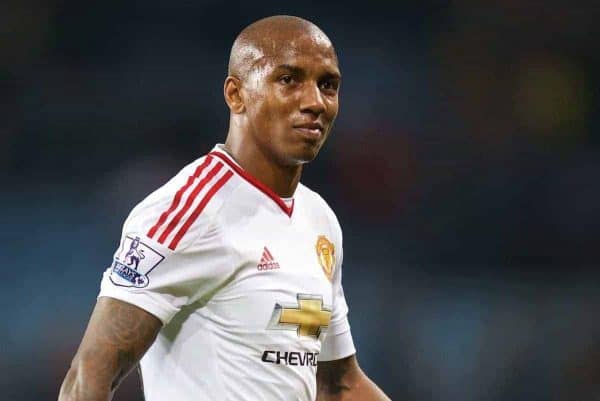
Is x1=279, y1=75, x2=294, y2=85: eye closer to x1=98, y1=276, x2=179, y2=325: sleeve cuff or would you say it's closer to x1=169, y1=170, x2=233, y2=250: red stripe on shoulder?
x1=169, y1=170, x2=233, y2=250: red stripe on shoulder

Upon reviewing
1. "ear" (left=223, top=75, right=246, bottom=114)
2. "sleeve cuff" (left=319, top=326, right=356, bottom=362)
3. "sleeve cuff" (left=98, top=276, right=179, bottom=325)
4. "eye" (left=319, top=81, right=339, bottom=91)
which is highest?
"eye" (left=319, top=81, right=339, bottom=91)

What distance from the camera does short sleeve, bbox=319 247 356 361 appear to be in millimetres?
2949

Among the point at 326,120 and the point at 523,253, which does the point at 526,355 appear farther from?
the point at 326,120

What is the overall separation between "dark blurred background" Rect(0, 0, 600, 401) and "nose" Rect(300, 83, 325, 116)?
10.8ft

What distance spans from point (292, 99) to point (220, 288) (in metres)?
0.52

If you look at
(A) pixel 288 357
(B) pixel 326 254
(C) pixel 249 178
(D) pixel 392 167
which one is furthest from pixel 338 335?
(D) pixel 392 167

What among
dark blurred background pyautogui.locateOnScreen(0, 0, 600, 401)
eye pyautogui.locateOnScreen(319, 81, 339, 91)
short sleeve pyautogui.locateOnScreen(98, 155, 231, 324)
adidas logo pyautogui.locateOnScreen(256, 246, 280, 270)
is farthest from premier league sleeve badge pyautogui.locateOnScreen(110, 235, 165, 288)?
dark blurred background pyautogui.locateOnScreen(0, 0, 600, 401)

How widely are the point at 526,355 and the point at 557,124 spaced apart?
66.0 inches

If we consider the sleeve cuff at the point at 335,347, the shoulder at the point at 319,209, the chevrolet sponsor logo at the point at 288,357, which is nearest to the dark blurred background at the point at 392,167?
the sleeve cuff at the point at 335,347

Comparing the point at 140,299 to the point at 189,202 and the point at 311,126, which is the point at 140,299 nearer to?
the point at 189,202

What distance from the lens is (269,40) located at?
101 inches

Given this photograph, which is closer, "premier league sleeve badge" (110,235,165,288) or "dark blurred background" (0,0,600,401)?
"premier league sleeve badge" (110,235,165,288)

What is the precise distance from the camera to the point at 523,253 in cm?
604

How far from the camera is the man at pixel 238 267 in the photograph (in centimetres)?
229
